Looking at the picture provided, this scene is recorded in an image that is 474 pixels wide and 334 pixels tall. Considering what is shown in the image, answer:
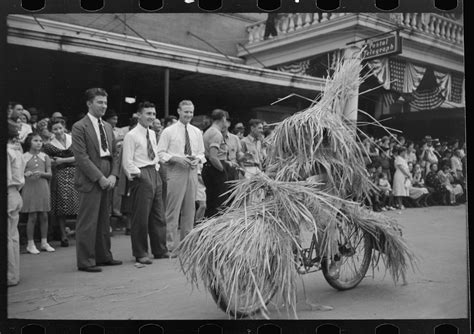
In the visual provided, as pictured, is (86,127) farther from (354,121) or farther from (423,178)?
(423,178)

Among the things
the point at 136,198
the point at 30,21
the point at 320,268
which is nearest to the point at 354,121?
the point at 320,268

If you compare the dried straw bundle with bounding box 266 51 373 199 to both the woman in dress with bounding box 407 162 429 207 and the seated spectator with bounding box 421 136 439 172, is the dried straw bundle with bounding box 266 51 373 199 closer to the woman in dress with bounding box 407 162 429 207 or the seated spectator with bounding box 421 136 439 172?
the seated spectator with bounding box 421 136 439 172

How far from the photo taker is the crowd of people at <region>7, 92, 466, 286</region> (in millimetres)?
4594

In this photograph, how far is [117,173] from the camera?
4891 millimetres

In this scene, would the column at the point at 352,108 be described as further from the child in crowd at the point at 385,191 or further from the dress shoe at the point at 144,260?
the dress shoe at the point at 144,260

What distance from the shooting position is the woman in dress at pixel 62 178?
490cm

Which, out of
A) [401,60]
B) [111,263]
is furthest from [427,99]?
[111,263]

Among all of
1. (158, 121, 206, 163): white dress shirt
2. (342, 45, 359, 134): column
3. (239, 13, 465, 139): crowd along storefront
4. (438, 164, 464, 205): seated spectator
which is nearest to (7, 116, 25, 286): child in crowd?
(158, 121, 206, 163): white dress shirt

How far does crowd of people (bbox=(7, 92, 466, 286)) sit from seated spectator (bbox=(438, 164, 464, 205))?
0.03 feet

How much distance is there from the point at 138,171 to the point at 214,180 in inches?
31.2

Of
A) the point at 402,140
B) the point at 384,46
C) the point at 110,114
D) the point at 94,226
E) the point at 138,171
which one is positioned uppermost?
the point at 384,46

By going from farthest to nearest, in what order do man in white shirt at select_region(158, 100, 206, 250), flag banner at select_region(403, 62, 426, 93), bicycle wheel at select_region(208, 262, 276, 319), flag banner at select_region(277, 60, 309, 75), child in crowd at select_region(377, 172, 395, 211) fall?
1. flag banner at select_region(277, 60, 309, 75)
2. flag banner at select_region(403, 62, 426, 93)
3. child in crowd at select_region(377, 172, 395, 211)
4. man in white shirt at select_region(158, 100, 206, 250)
5. bicycle wheel at select_region(208, 262, 276, 319)

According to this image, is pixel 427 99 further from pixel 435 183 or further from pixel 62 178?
pixel 62 178

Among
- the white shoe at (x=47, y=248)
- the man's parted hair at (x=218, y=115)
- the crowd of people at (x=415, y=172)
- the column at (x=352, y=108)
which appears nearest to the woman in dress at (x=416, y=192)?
the crowd of people at (x=415, y=172)
